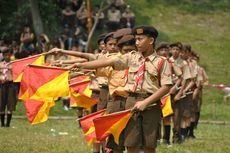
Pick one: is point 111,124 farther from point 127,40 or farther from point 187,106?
point 187,106

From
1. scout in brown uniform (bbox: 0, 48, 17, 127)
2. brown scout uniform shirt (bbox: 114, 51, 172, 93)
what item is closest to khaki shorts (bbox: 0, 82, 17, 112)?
scout in brown uniform (bbox: 0, 48, 17, 127)

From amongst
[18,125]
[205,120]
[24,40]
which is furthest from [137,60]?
[24,40]

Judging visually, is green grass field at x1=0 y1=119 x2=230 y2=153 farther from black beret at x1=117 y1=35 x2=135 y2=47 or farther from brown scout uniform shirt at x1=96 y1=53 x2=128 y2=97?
black beret at x1=117 y1=35 x2=135 y2=47

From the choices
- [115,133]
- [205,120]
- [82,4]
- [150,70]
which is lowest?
[205,120]

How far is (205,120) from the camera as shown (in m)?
26.9

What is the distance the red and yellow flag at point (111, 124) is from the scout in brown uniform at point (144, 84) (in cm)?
9

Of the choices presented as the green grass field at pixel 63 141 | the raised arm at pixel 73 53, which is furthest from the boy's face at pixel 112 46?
the green grass field at pixel 63 141

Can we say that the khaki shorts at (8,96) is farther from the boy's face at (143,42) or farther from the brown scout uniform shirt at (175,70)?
the boy's face at (143,42)

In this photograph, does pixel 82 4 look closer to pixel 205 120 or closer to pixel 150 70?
pixel 205 120

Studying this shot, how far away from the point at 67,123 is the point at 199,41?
15865mm

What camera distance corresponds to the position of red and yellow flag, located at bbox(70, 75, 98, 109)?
49.5 feet

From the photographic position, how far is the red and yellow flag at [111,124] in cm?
1078

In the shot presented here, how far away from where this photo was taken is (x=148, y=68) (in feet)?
35.1

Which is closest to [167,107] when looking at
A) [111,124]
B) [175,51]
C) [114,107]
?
[175,51]
